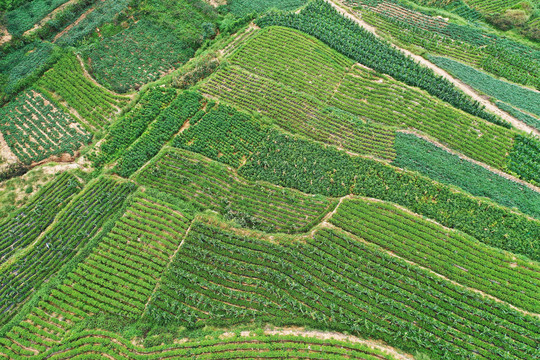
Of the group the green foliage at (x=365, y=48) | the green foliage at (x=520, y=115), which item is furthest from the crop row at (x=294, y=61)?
the green foliage at (x=520, y=115)

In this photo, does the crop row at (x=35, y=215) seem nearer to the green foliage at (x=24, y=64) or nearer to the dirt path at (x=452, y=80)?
the green foliage at (x=24, y=64)

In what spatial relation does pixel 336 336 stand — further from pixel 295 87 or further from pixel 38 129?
pixel 38 129

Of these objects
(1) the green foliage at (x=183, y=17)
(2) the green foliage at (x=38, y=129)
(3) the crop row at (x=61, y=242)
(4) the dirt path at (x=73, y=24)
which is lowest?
(3) the crop row at (x=61, y=242)

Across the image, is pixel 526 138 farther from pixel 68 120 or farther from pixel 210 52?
pixel 68 120

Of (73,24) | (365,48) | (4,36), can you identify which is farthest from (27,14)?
(365,48)

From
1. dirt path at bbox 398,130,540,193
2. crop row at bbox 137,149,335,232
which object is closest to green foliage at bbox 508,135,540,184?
dirt path at bbox 398,130,540,193
